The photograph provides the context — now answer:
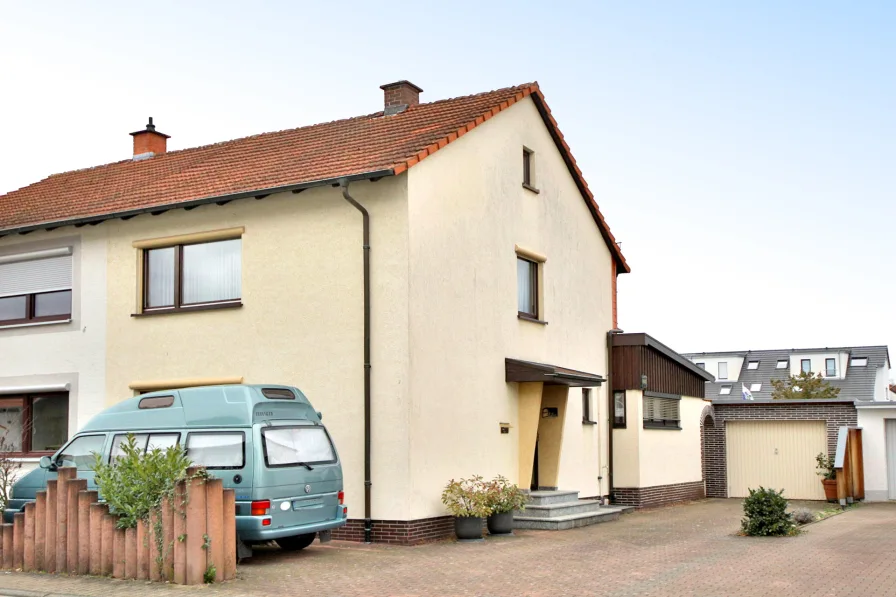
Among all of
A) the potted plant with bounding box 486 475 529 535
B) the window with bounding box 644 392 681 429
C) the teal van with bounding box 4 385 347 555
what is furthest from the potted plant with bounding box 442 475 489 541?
the window with bounding box 644 392 681 429

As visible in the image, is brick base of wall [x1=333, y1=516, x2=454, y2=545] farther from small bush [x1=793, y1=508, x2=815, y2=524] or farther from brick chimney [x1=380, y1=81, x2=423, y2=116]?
brick chimney [x1=380, y1=81, x2=423, y2=116]

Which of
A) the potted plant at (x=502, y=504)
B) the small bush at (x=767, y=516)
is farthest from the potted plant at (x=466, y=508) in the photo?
the small bush at (x=767, y=516)

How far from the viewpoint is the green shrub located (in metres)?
12.2

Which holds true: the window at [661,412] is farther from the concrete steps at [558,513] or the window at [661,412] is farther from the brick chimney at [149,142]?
the brick chimney at [149,142]

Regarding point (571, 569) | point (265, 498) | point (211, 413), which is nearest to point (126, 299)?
point (211, 413)

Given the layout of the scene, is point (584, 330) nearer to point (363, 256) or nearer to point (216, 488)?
point (363, 256)

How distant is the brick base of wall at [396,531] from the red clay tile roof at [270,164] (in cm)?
533

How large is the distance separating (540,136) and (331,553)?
10.0 meters

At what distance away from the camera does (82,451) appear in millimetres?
14492

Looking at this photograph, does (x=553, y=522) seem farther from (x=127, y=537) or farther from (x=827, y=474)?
(x=827, y=474)

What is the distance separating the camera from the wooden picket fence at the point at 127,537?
11617 millimetres

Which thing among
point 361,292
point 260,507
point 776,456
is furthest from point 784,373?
point 260,507

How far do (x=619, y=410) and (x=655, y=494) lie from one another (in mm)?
2293

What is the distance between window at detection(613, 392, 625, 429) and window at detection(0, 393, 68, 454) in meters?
11.8
